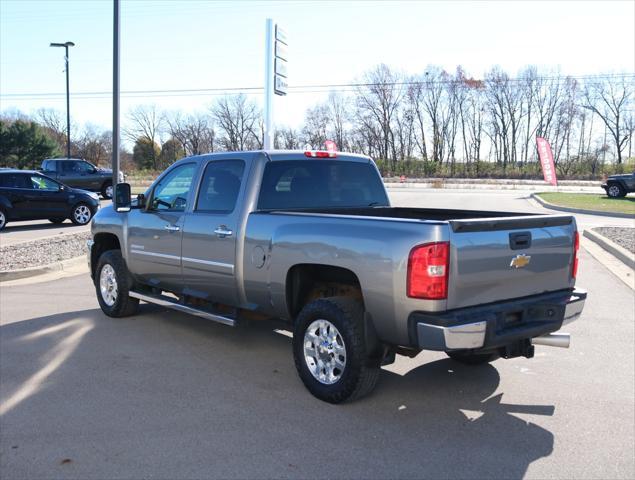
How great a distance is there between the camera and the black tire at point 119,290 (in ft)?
22.0

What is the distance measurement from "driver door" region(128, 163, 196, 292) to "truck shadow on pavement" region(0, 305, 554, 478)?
30.1 inches

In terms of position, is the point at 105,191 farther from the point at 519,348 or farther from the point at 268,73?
the point at 519,348

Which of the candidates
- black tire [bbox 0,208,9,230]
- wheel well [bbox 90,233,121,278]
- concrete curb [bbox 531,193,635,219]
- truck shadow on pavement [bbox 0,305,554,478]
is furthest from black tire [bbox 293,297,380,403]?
concrete curb [bbox 531,193,635,219]

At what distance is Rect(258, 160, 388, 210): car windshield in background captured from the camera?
17.3 ft

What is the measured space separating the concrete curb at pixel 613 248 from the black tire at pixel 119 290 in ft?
27.0

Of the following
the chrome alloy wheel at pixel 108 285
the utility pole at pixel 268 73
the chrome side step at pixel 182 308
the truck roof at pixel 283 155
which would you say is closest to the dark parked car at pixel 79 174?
the utility pole at pixel 268 73

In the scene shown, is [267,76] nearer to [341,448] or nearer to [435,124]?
[341,448]

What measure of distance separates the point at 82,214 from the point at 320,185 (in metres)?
14.0

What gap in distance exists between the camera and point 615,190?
91.4 ft

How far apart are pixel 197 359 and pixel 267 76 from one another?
476 inches

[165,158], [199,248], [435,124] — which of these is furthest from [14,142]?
[199,248]

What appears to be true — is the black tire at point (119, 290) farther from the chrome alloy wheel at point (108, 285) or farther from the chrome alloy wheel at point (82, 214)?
the chrome alloy wheel at point (82, 214)

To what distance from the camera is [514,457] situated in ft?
11.6

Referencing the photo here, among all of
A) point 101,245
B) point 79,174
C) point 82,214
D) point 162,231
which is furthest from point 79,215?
point 162,231
